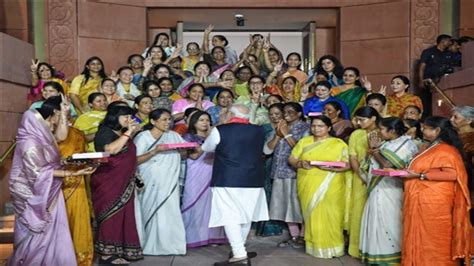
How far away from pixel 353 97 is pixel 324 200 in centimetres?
179

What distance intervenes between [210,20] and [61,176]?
6.96 meters

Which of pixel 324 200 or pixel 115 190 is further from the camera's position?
pixel 324 200

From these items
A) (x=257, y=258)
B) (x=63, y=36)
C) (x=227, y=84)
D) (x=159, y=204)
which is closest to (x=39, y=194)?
(x=159, y=204)

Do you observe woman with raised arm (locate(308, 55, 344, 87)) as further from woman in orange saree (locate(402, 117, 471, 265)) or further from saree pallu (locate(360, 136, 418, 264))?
woman in orange saree (locate(402, 117, 471, 265))

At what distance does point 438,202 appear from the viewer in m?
4.73

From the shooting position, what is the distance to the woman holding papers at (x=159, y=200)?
18.5 feet

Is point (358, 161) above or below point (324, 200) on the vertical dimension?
above

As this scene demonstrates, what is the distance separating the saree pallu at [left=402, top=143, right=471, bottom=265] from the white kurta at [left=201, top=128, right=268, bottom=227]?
1286mm

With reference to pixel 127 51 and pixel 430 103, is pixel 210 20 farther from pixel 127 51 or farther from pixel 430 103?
pixel 430 103

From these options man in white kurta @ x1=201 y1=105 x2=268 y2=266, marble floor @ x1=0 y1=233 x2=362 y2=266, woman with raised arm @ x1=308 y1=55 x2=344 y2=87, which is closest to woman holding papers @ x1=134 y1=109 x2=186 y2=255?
marble floor @ x1=0 y1=233 x2=362 y2=266

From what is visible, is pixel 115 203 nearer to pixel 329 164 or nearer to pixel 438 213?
pixel 329 164

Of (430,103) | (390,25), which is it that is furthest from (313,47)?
(430,103)

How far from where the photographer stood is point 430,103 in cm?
906

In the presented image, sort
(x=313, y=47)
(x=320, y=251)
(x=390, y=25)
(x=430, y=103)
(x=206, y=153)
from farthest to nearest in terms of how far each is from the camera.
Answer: (x=313, y=47)
(x=390, y=25)
(x=430, y=103)
(x=206, y=153)
(x=320, y=251)
